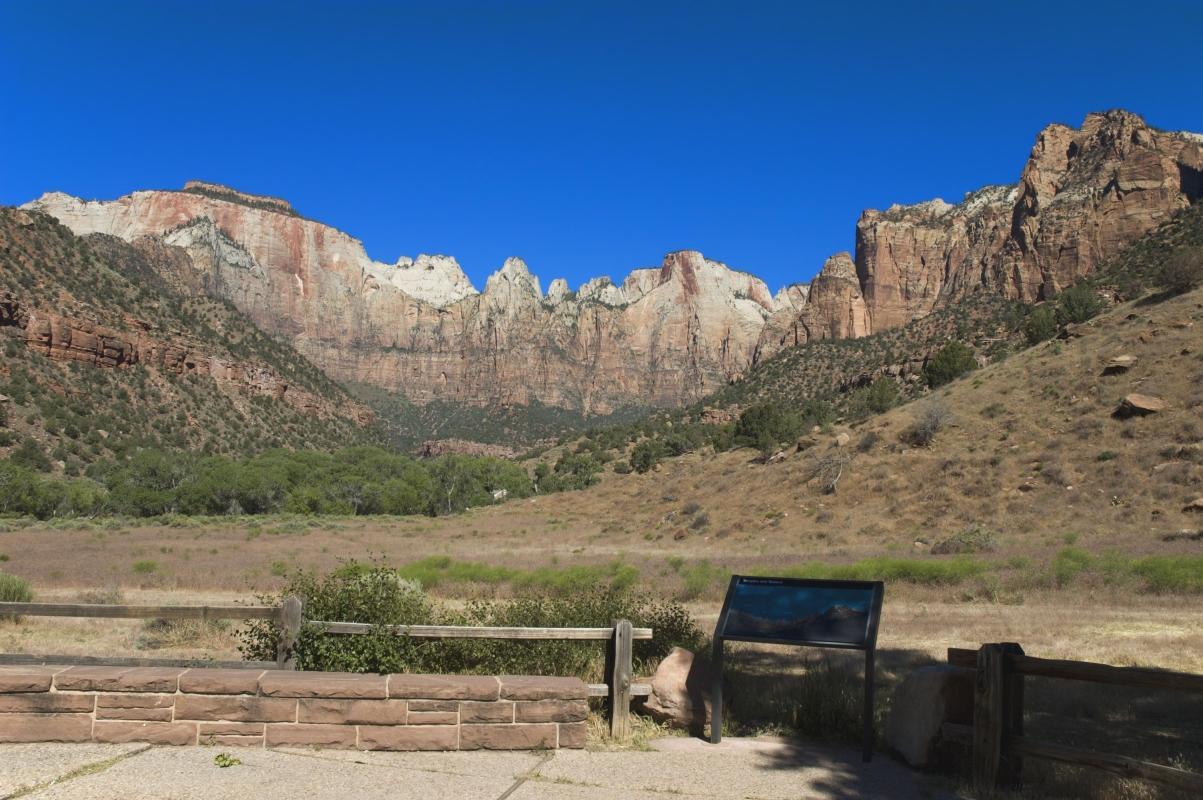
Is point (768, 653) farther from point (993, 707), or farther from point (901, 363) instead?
point (901, 363)

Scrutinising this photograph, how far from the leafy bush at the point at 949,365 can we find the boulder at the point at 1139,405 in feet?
75.7

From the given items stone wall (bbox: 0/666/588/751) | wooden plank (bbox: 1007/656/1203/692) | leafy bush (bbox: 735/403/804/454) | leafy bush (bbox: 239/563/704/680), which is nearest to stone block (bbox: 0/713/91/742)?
stone wall (bbox: 0/666/588/751)

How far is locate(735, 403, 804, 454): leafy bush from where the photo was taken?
5347cm

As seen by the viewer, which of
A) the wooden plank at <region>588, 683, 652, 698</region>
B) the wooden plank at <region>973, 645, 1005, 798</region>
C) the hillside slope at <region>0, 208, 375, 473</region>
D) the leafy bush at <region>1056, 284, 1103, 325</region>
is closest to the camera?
the wooden plank at <region>973, 645, 1005, 798</region>

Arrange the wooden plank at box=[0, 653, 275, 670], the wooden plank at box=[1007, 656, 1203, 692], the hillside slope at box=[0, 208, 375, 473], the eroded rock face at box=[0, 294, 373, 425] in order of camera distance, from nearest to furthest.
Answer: the wooden plank at box=[1007, 656, 1203, 692]
the wooden plank at box=[0, 653, 275, 670]
the hillside slope at box=[0, 208, 375, 473]
the eroded rock face at box=[0, 294, 373, 425]

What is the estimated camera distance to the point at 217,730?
6.55 meters

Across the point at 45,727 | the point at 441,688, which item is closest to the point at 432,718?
the point at 441,688

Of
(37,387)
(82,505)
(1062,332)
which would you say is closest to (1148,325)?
(1062,332)

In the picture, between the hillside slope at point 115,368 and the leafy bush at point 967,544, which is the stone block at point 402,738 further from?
the hillside slope at point 115,368

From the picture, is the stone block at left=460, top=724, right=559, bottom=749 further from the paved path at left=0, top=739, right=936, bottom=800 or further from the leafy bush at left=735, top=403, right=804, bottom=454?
the leafy bush at left=735, top=403, right=804, bottom=454

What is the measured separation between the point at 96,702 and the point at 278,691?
1.41m

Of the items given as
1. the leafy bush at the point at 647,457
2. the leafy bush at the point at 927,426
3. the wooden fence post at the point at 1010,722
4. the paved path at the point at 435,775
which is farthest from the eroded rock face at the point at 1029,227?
the paved path at the point at 435,775

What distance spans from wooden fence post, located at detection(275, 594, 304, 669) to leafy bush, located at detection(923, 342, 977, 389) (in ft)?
181

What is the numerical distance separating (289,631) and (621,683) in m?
3.15
